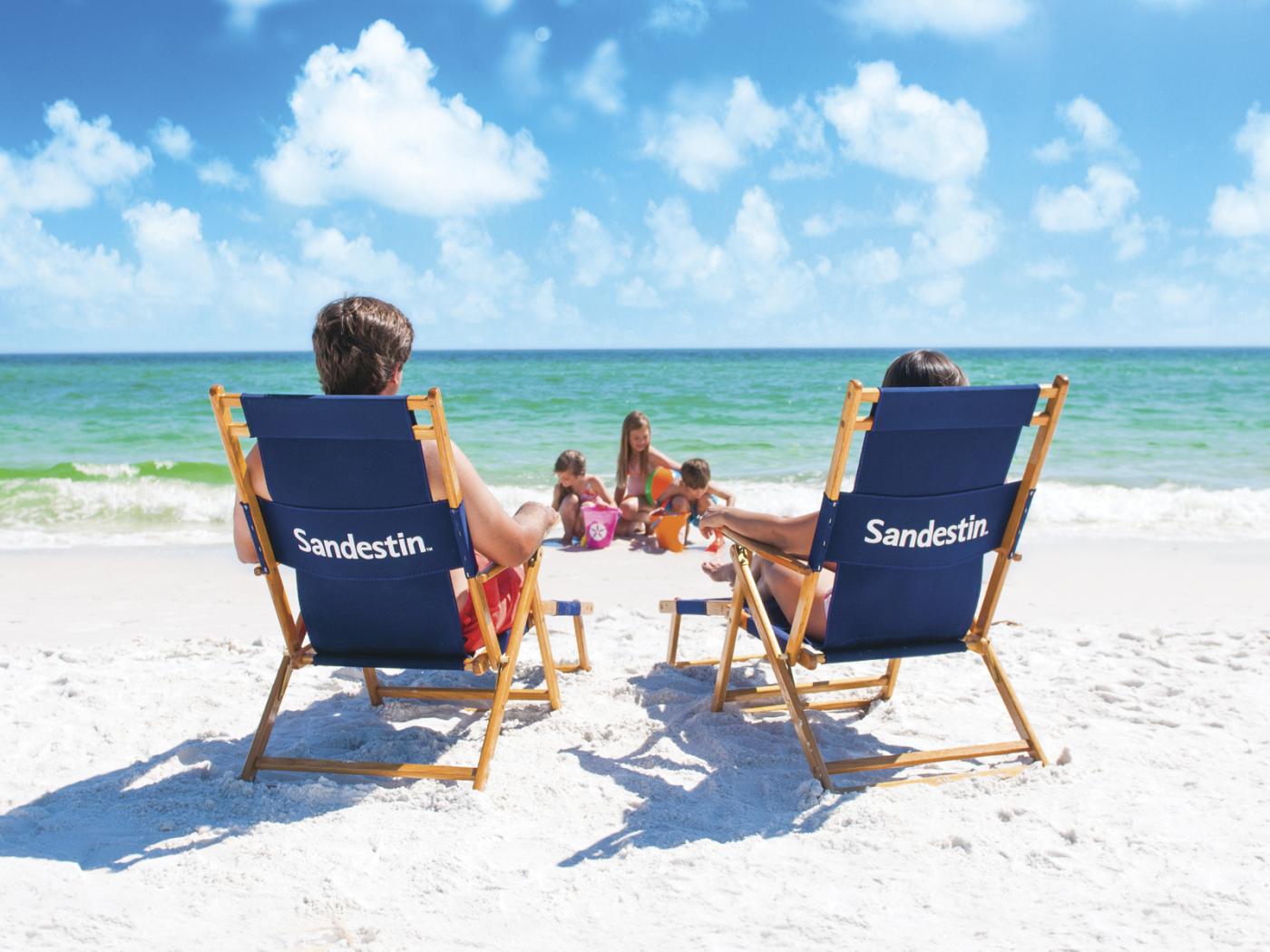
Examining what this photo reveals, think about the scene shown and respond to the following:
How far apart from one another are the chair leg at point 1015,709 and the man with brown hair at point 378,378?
4.85 ft

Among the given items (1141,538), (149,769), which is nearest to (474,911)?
(149,769)

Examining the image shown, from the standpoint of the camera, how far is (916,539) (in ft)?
9.12

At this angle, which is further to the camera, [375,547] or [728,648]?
[728,648]

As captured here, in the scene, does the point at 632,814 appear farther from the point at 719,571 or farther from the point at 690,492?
the point at 690,492

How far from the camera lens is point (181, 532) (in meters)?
8.15

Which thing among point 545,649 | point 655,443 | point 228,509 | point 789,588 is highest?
point 789,588

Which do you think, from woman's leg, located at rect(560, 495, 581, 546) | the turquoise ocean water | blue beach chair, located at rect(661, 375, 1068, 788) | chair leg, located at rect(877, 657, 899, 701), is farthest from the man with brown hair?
the turquoise ocean water

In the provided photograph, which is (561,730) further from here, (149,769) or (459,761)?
(149,769)

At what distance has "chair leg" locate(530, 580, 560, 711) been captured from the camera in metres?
3.27

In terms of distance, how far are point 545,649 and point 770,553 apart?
859 mm

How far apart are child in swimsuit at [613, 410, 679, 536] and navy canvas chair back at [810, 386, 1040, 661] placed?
464 cm

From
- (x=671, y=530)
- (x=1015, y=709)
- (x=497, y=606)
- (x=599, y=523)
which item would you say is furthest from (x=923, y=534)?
(x=599, y=523)

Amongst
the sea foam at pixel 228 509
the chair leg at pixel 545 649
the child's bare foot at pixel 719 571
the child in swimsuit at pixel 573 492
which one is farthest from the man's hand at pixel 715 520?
the sea foam at pixel 228 509

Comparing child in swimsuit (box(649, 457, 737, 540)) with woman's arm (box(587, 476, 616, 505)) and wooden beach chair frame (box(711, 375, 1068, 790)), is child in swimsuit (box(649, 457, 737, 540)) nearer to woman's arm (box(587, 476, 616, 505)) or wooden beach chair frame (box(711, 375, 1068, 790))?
woman's arm (box(587, 476, 616, 505))
